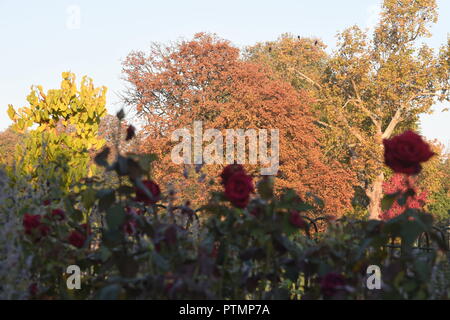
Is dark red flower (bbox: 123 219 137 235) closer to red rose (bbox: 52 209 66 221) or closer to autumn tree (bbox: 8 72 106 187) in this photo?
red rose (bbox: 52 209 66 221)

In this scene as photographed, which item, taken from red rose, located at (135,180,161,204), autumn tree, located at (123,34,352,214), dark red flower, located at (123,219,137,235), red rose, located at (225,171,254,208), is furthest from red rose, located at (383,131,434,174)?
autumn tree, located at (123,34,352,214)

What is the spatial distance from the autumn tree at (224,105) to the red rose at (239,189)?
20692 mm

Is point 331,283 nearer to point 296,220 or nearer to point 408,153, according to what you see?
point 296,220

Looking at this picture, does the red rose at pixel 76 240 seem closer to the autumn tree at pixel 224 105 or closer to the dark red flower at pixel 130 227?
the dark red flower at pixel 130 227

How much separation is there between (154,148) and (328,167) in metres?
8.33

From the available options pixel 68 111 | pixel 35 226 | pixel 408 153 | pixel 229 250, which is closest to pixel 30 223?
pixel 35 226

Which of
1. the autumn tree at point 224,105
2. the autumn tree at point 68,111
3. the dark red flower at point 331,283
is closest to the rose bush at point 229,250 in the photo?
the dark red flower at point 331,283

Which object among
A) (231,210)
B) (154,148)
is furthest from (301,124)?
(231,210)

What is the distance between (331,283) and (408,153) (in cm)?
76

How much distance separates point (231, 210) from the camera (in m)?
2.97

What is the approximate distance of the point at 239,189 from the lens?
9.06ft

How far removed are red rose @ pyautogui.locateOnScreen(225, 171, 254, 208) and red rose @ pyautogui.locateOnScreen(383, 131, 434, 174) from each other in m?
0.75

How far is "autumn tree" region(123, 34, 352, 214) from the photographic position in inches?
989
